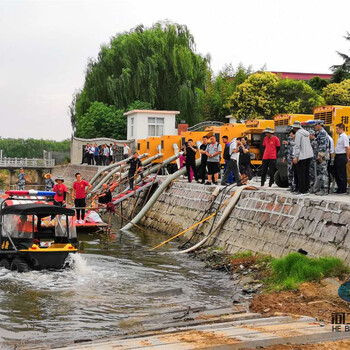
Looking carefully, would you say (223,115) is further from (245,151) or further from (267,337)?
(267,337)

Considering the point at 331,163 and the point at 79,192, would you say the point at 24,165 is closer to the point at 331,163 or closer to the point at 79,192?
the point at 79,192

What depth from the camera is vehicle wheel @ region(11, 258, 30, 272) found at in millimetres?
14805

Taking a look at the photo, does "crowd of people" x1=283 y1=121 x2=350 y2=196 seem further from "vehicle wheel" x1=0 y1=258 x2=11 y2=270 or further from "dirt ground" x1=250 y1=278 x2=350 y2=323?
"vehicle wheel" x1=0 y1=258 x2=11 y2=270

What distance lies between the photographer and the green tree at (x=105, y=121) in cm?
5669

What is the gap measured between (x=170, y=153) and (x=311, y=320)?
27954mm

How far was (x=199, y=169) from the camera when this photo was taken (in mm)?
25766

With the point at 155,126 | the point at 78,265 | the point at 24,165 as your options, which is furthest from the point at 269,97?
the point at 78,265

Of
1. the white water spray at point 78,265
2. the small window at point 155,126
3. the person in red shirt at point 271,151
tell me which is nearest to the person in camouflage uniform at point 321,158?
the person in red shirt at point 271,151

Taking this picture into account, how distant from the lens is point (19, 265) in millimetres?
14875

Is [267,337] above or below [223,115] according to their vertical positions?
below

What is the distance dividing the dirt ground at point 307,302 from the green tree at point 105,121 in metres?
45.3

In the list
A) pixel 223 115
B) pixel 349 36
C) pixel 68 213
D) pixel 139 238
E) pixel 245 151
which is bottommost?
pixel 139 238

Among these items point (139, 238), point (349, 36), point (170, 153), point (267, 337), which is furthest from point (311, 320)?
point (349, 36)

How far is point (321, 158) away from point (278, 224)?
7.34 feet
